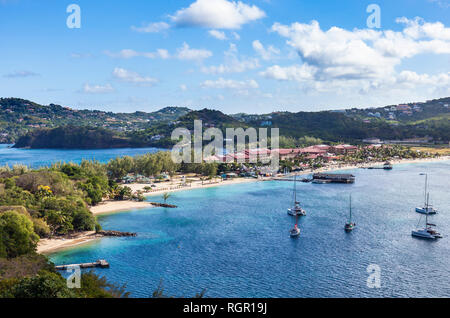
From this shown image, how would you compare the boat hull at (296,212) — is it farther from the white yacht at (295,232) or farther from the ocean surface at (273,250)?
the white yacht at (295,232)

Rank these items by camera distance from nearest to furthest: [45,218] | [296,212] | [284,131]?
[45,218], [296,212], [284,131]

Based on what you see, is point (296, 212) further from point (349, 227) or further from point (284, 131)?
point (284, 131)

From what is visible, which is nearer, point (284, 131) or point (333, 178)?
point (333, 178)

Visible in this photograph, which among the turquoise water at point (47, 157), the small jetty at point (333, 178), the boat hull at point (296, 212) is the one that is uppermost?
the turquoise water at point (47, 157)

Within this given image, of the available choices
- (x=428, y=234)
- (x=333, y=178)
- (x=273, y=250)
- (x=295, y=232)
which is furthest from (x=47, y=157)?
(x=428, y=234)

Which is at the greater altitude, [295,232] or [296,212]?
[296,212]

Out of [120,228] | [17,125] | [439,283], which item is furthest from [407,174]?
[17,125]

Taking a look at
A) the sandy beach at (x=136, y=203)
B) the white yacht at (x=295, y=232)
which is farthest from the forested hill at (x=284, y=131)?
the white yacht at (x=295, y=232)

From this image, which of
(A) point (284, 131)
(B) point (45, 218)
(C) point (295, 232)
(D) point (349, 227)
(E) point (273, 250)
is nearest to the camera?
(E) point (273, 250)

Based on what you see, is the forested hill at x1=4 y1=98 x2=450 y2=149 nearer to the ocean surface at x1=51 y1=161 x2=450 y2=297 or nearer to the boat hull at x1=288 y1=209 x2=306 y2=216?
the ocean surface at x1=51 y1=161 x2=450 y2=297
